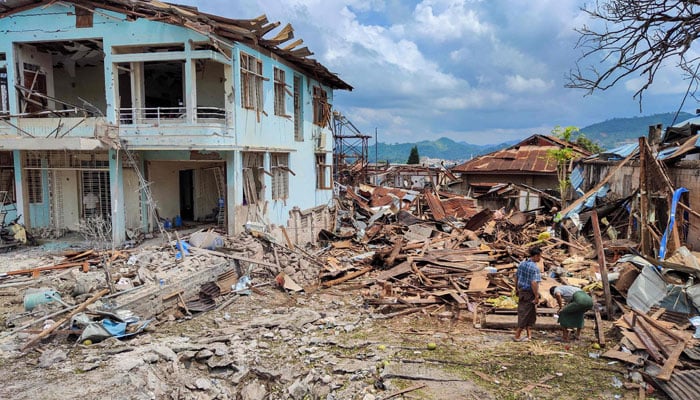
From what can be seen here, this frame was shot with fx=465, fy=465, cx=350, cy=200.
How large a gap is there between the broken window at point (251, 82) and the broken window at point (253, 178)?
5.61ft

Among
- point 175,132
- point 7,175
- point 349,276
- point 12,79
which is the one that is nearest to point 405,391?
point 349,276

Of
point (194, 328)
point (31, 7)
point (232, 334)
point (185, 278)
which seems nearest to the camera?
point (232, 334)

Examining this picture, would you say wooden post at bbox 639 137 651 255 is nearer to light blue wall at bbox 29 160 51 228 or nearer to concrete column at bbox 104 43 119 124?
concrete column at bbox 104 43 119 124

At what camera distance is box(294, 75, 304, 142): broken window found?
805 inches

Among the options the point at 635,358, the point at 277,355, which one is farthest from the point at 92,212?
the point at 635,358

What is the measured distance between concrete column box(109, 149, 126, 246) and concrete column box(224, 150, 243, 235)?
3426 millimetres

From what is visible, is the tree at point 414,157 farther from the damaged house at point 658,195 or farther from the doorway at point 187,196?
the doorway at point 187,196

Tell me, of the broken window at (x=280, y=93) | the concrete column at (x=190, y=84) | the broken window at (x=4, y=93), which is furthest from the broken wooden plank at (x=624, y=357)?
the broken window at (x=4, y=93)

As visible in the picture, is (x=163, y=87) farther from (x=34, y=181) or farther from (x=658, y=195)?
(x=658, y=195)

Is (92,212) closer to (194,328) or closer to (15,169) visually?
(15,169)

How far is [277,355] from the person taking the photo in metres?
8.95

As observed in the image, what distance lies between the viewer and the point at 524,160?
101 feet

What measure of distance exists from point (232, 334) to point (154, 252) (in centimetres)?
502

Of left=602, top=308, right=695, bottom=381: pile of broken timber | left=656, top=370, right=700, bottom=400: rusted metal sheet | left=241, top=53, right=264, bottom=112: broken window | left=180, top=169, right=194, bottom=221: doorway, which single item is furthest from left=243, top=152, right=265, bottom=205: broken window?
left=656, top=370, right=700, bottom=400: rusted metal sheet
